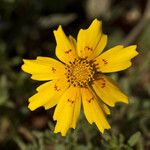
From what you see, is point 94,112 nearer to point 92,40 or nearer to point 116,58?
point 116,58

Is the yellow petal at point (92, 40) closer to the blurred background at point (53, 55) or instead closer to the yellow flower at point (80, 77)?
the yellow flower at point (80, 77)

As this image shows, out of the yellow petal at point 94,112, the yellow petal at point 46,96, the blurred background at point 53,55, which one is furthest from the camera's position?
the blurred background at point 53,55

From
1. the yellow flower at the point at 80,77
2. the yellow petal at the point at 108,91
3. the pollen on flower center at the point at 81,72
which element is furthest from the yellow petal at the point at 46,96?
the yellow petal at the point at 108,91

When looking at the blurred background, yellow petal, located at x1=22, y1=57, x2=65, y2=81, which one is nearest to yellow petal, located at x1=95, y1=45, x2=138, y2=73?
yellow petal, located at x1=22, y1=57, x2=65, y2=81

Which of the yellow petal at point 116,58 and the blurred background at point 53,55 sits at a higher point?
the yellow petal at point 116,58

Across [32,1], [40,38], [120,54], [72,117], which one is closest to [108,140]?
[72,117]

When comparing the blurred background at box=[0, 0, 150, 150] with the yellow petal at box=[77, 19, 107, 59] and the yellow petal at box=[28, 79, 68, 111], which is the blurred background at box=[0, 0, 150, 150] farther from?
the yellow petal at box=[77, 19, 107, 59]

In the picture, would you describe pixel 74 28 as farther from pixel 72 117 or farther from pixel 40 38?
pixel 72 117
